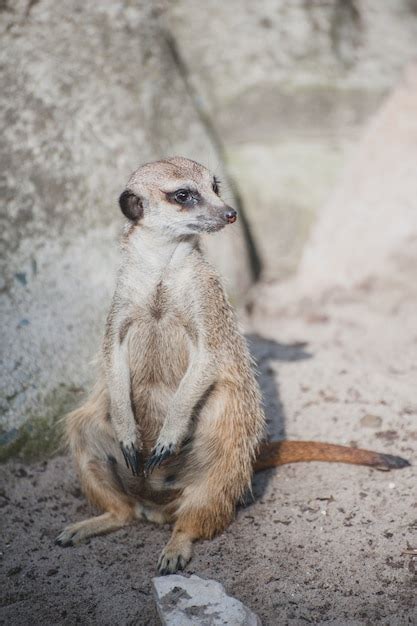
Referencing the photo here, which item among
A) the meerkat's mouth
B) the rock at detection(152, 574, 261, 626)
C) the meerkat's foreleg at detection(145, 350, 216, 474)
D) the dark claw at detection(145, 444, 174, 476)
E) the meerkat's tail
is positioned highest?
the meerkat's mouth

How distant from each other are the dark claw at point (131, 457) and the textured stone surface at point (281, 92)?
2.52 meters

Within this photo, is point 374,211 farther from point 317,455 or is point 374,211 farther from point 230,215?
point 230,215

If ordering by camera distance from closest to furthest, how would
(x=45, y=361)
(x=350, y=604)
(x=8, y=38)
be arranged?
(x=350, y=604) → (x=45, y=361) → (x=8, y=38)

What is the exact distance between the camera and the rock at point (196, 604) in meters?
1.79

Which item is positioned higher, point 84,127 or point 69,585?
point 84,127

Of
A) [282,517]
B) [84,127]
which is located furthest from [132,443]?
[84,127]

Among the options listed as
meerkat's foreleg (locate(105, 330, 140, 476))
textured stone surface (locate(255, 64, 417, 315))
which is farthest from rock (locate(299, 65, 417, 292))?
meerkat's foreleg (locate(105, 330, 140, 476))

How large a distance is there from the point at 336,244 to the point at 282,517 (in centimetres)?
229

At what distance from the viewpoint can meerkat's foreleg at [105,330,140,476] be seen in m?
2.28

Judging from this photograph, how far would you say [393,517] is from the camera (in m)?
2.23

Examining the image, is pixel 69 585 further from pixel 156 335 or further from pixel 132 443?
pixel 156 335

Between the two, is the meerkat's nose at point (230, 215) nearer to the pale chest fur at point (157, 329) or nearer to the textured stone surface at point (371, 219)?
the pale chest fur at point (157, 329)

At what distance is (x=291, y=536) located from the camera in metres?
2.23

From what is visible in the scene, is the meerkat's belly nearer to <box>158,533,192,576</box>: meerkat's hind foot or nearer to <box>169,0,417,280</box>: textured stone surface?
<box>158,533,192,576</box>: meerkat's hind foot
